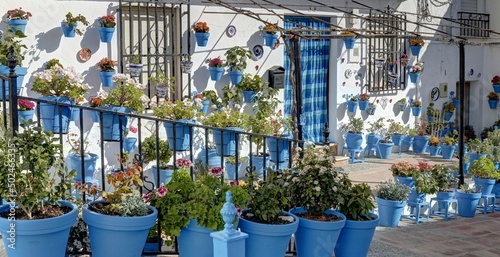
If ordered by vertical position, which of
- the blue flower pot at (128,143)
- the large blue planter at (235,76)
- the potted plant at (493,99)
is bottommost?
the blue flower pot at (128,143)

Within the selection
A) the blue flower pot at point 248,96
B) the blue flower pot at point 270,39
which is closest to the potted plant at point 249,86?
the blue flower pot at point 248,96

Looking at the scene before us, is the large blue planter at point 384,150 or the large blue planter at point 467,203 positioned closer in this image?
the large blue planter at point 467,203

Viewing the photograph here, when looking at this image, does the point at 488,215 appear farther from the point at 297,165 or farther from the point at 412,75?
the point at 297,165

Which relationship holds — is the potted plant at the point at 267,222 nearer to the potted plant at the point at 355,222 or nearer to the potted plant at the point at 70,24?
the potted plant at the point at 355,222

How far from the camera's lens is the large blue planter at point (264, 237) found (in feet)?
16.8

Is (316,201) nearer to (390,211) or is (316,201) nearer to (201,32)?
(390,211)

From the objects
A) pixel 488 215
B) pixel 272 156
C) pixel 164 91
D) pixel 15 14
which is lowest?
pixel 488 215

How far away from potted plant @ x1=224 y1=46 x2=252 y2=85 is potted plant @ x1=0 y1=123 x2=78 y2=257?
6637 millimetres

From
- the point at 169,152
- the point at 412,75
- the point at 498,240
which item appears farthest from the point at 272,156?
the point at 412,75

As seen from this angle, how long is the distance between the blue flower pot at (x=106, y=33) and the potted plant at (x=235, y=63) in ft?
6.79

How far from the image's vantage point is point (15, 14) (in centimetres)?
893

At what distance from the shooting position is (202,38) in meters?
10.8

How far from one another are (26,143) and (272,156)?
676 cm

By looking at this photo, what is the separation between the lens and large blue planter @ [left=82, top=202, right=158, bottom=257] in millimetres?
4754
